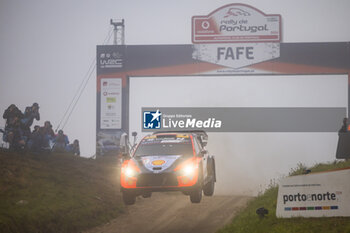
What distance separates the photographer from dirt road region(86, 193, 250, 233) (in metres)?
13.2

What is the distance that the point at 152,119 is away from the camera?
2052 centimetres

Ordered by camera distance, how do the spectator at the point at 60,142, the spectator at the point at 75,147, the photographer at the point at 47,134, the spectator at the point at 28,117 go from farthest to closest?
the spectator at the point at 75,147 → the spectator at the point at 60,142 → the photographer at the point at 47,134 → the spectator at the point at 28,117

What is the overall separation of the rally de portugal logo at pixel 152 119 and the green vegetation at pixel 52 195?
2950mm

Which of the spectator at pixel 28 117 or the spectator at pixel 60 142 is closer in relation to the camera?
the spectator at pixel 28 117

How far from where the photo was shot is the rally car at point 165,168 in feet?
35.2

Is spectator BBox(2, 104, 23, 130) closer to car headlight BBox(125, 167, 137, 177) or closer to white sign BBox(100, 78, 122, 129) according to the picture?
white sign BBox(100, 78, 122, 129)

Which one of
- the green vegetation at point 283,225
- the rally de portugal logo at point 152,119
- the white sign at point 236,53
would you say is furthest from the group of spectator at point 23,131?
the green vegetation at point 283,225

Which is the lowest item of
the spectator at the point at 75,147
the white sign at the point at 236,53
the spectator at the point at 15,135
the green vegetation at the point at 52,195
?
the green vegetation at the point at 52,195

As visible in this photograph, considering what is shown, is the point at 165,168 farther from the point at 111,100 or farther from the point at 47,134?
the point at 111,100

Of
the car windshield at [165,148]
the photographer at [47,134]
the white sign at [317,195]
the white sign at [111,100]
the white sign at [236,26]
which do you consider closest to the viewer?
the white sign at [317,195]

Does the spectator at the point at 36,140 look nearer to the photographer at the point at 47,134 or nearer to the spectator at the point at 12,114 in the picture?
the photographer at the point at 47,134

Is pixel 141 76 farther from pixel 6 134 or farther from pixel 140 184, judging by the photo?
pixel 140 184

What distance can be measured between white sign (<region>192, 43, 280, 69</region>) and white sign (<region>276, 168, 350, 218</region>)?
13298 millimetres

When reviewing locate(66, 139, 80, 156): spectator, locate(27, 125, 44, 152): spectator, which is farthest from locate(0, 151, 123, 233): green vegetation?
locate(66, 139, 80, 156): spectator
